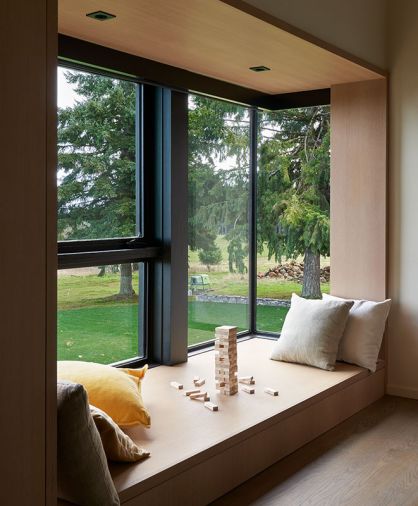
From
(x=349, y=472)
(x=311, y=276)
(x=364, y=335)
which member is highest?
(x=311, y=276)

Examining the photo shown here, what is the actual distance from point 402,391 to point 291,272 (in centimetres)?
110

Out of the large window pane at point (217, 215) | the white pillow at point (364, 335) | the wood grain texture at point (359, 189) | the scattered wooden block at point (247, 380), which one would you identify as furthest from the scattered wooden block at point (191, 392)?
the wood grain texture at point (359, 189)

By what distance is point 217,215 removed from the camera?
4703 mm

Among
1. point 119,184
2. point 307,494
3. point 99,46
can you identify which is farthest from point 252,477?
point 99,46

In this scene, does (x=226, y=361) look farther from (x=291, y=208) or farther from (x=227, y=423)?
(x=291, y=208)

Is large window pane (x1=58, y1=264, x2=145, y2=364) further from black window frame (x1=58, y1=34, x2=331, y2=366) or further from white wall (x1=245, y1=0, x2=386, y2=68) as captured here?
white wall (x1=245, y1=0, x2=386, y2=68)

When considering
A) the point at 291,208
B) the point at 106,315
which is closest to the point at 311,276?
the point at 291,208

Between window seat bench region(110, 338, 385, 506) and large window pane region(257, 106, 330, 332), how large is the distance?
2.19 feet

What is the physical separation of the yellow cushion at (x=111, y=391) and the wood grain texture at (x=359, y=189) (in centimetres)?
190

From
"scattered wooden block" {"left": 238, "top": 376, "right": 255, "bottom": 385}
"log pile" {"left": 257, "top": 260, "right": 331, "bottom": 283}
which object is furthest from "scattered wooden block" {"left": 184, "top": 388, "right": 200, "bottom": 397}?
"log pile" {"left": 257, "top": 260, "right": 331, "bottom": 283}

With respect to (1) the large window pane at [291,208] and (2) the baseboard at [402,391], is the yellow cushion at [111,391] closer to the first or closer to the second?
(2) the baseboard at [402,391]

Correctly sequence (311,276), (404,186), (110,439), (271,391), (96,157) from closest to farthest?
(110,439) < (271,391) < (96,157) < (404,186) < (311,276)

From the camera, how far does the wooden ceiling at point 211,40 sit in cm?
290

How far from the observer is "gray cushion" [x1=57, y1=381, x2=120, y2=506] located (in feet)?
7.20
